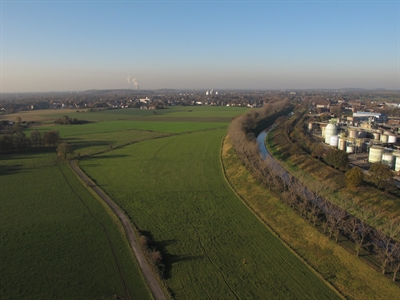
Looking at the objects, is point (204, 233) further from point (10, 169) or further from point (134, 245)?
point (10, 169)

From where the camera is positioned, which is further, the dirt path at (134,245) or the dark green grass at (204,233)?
the dark green grass at (204,233)

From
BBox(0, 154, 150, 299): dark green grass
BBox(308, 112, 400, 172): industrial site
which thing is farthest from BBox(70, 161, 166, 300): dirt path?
BBox(308, 112, 400, 172): industrial site

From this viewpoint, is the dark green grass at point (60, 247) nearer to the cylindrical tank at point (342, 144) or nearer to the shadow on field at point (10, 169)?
the shadow on field at point (10, 169)

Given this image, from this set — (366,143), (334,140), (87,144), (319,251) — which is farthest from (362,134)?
(87,144)

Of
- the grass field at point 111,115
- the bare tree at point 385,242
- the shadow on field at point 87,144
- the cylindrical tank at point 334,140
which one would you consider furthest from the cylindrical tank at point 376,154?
the grass field at point 111,115

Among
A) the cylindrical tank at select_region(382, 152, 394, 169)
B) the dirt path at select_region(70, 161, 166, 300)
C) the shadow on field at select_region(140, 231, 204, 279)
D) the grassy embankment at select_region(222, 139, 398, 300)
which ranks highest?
the cylindrical tank at select_region(382, 152, 394, 169)

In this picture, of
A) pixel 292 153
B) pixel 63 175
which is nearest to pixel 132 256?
pixel 63 175

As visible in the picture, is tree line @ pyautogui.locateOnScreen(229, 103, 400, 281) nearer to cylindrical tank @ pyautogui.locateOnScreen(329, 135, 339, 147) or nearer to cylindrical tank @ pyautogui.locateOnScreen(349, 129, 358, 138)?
cylindrical tank @ pyautogui.locateOnScreen(329, 135, 339, 147)
